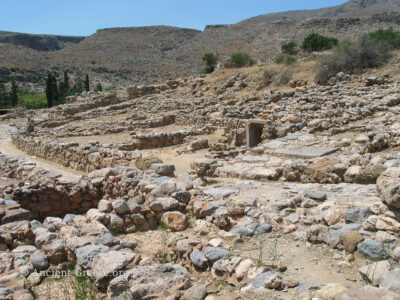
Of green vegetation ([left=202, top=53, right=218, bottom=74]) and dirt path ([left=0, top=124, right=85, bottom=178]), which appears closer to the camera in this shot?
dirt path ([left=0, top=124, right=85, bottom=178])

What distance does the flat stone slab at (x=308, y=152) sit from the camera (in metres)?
7.86

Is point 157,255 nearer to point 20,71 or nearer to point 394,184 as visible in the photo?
point 394,184

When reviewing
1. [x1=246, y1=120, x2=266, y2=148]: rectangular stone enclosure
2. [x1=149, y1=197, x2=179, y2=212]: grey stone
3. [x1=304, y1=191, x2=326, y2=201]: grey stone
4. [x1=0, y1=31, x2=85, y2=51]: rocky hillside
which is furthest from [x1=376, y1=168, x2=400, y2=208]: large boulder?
[x1=0, y1=31, x2=85, y2=51]: rocky hillside

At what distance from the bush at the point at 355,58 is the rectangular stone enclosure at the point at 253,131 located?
5.93m

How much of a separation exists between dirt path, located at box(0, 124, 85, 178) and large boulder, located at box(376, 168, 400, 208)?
5.72 meters

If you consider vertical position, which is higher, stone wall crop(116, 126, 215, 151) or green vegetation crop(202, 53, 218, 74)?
green vegetation crop(202, 53, 218, 74)

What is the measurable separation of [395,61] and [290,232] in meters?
14.9

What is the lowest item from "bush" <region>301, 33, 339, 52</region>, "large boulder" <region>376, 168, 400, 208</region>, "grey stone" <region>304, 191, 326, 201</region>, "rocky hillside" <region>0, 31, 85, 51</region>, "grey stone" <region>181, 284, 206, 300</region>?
"grey stone" <region>181, 284, 206, 300</region>

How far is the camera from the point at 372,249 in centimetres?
323

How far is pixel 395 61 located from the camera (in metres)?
15.9

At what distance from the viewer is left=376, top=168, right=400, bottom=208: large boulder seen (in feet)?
11.9

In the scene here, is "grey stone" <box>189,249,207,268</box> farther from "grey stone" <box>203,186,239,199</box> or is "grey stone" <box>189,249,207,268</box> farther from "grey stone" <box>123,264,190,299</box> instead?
"grey stone" <box>203,186,239,199</box>

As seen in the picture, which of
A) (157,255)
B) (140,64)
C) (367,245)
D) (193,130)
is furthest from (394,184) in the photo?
(140,64)

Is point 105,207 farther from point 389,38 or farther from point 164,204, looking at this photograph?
point 389,38
